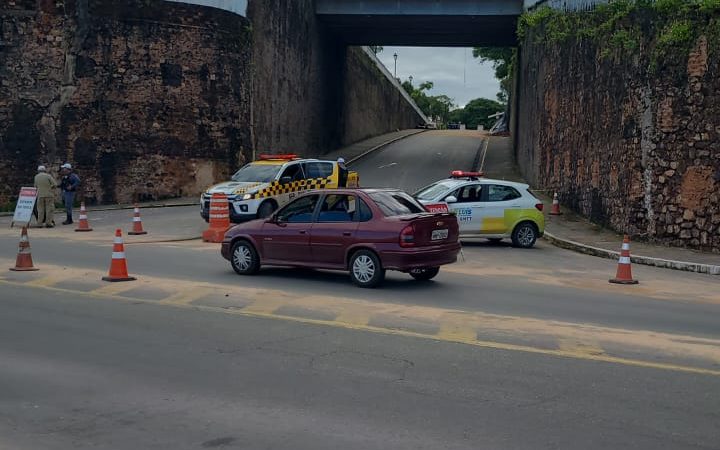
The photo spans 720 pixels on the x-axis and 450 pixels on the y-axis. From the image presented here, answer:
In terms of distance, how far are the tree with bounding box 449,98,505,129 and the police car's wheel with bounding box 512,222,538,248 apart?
98.3m

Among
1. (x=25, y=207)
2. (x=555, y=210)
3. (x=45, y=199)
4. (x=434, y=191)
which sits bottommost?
(x=555, y=210)

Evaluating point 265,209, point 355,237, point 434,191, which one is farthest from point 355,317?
point 265,209

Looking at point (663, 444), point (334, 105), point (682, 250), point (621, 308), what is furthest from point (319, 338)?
point (334, 105)

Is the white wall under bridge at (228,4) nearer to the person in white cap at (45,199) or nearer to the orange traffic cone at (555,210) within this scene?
the person in white cap at (45,199)

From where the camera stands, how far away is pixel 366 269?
11008 mm

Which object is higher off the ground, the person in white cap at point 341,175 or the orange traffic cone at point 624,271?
the person in white cap at point 341,175

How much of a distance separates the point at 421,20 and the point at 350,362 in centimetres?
3468

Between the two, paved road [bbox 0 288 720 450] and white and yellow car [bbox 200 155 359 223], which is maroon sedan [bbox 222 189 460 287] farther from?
white and yellow car [bbox 200 155 359 223]

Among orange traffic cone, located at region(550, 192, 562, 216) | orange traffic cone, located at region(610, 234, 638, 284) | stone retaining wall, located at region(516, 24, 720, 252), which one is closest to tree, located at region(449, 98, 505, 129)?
orange traffic cone, located at region(550, 192, 562, 216)

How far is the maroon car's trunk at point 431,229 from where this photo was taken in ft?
35.6

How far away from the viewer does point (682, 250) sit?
1689 centimetres

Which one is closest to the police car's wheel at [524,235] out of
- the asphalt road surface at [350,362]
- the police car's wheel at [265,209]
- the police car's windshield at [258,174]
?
the asphalt road surface at [350,362]

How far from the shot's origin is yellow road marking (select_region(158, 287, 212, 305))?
32.2 ft

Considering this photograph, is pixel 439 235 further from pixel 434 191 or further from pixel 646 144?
pixel 646 144
